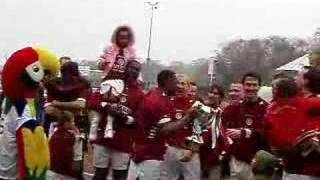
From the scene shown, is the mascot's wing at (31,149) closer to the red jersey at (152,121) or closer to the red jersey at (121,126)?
the red jersey at (152,121)

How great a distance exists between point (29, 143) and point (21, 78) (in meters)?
0.57

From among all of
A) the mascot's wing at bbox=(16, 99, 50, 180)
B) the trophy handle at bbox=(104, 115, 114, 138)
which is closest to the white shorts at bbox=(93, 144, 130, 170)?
the trophy handle at bbox=(104, 115, 114, 138)

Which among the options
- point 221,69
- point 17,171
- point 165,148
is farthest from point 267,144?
point 221,69

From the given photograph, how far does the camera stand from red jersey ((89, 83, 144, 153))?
8797 mm

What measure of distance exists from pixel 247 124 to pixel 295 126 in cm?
164

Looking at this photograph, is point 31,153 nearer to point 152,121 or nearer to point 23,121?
point 23,121

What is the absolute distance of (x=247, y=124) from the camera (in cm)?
813

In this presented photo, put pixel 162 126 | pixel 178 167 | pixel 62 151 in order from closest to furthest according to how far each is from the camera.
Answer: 1. pixel 62 151
2. pixel 162 126
3. pixel 178 167

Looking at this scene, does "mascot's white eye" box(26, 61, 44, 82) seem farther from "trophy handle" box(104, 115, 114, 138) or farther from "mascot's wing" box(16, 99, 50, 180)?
"trophy handle" box(104, 115, 114, 138)

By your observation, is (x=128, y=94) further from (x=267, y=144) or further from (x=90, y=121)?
(x=267, y=144)

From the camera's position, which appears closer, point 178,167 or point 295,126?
point 295,126

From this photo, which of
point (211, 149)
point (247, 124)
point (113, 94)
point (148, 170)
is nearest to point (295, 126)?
point (247, 124)

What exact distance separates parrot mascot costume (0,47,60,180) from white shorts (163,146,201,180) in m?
2.86

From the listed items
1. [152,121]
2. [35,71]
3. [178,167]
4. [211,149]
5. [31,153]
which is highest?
[35,71]
